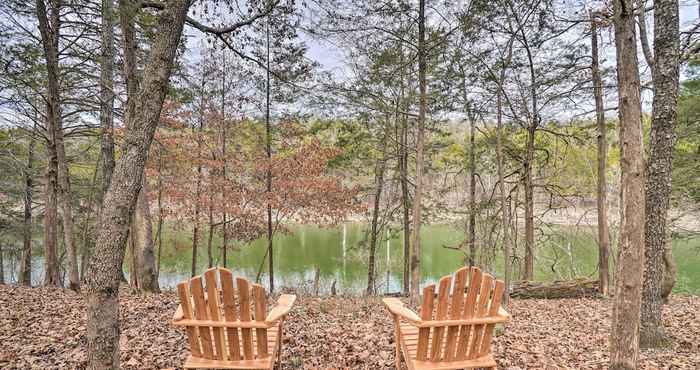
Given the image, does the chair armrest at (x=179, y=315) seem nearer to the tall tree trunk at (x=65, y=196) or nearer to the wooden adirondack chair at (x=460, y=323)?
the wooden adirondack chair at (x=460, y=323)

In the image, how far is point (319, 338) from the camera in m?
3.62

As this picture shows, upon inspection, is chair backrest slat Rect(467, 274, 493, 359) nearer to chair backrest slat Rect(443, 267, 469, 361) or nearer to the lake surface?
chair backrest slat Rect(443, 267, 469, 361)

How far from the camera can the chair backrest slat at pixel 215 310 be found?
221cm

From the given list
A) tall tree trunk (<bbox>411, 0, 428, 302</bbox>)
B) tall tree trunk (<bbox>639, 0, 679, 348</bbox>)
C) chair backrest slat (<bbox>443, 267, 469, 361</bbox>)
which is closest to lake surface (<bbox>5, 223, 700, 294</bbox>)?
tall tree trunk (<bbox>411, 0, 428, 302</bbox>)

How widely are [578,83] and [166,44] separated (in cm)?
768

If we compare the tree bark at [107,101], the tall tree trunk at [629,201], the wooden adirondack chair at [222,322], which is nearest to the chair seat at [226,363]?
the wooden adirondack chair at [222,322]

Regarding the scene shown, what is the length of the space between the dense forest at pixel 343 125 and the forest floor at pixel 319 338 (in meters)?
0.22

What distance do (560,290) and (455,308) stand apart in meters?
6.73

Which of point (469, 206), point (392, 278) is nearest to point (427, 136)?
point (469, 206)

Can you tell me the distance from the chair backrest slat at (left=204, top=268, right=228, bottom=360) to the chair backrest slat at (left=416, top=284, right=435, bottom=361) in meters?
1.32

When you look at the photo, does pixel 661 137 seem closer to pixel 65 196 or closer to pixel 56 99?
pixel 65 196

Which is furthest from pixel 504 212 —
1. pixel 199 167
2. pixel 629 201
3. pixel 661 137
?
pixel 199 167

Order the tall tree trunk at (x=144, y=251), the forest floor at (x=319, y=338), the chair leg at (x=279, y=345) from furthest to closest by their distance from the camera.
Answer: the tall tree trunk at (x=144, y=251) → the forest floor at (x=319, y=338) → the chair leg at (x=279, y=345)

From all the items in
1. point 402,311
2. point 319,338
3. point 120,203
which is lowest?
point 319,338
